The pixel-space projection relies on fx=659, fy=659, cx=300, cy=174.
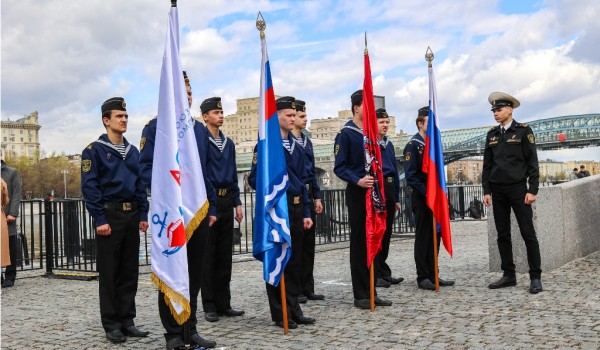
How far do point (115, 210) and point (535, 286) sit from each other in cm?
462

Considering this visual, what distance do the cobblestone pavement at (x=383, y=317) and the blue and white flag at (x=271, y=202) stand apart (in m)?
0.65

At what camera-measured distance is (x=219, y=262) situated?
682cm

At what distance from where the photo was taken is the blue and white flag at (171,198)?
5016mm

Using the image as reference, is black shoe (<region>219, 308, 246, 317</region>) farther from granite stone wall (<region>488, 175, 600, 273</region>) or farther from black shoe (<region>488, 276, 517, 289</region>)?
granite stone wall (<region>488, 175, 600, 273</region>)

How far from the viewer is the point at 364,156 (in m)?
7.01

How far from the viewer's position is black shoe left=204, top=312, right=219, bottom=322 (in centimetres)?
646

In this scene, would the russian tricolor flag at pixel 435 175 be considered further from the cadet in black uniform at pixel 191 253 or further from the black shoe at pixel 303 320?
the cadet in black uniform at pixel 191 253

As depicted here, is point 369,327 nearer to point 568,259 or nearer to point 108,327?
point 108,327

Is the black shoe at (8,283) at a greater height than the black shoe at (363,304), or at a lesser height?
greater

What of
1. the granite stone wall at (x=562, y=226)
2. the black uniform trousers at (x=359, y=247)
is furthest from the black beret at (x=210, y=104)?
the granite stone wall at (x=562, y=226)

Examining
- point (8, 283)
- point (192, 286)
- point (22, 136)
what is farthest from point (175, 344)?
point (22, 136)

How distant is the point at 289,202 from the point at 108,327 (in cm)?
202

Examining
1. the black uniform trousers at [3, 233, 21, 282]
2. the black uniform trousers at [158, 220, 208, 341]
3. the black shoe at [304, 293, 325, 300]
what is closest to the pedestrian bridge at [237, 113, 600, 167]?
the black uniform trousers at [3, 233, 21, 282]

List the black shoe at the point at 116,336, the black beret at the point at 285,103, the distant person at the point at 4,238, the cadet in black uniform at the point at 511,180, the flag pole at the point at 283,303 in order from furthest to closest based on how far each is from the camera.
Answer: the distant person at the point at 4,238 < the cadet in black uniform at the point at 511,180 < the black beret at the point at 285,103 < the flag pole at the point at 283,303 < the black shoe at the point at 116,336
